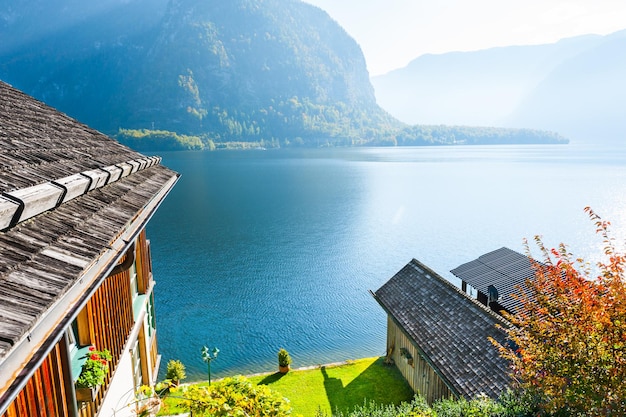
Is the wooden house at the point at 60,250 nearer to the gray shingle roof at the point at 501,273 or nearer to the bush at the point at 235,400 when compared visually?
the bush at the point at 235,400

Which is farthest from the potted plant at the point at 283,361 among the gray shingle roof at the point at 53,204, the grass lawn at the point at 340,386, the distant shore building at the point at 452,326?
the gray shingle roof at the point at 53,204

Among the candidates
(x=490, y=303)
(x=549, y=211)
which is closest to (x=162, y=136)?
(x=549, y=211)

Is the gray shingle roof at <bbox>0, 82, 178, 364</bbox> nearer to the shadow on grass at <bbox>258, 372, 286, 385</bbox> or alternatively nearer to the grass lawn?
the grass lawn

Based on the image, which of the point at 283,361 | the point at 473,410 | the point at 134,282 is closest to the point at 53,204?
the point at 473,410

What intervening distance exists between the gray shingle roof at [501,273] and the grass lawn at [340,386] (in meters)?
5.88

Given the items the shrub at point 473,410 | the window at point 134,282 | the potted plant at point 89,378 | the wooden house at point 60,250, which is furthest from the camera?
the window at point 134,282

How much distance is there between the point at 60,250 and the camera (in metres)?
3.55

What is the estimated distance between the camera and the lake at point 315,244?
2694 cm

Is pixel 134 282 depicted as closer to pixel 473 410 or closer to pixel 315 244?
pixel 473 410

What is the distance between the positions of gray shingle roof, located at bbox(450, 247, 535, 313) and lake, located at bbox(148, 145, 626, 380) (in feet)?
28.4

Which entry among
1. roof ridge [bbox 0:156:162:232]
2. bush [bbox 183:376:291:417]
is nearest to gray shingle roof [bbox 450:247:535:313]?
bush [bbox 183:376:291:417]

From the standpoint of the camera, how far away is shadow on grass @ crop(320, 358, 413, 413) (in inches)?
652

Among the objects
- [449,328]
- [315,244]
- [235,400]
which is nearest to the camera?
[235,400]

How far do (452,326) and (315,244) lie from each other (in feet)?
105
